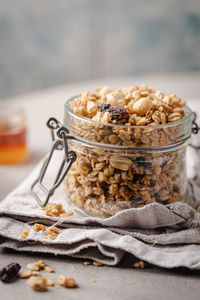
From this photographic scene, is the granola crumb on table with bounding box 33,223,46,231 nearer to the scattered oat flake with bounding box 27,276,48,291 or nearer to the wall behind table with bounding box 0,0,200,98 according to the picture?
the scattered oat flake with bounding box 27,276,48,291

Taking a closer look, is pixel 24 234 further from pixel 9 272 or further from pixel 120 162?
pixel 120 162

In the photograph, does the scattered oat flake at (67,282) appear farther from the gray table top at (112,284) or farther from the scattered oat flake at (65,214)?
the scattered oat flake at (65,214)

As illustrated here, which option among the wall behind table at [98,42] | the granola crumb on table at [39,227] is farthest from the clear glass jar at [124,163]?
the wall behind table at [98,42]

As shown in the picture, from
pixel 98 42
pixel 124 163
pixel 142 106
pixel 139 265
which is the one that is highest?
pixel 142 106

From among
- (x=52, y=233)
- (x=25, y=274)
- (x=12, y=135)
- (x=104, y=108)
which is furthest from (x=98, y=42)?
(x=25, y=274)

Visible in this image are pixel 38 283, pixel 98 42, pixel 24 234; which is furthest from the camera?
pixel 98 42

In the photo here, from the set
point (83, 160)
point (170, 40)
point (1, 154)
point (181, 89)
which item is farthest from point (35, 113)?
point (170, 40)

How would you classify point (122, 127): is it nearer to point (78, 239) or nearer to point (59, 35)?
point (78, 239)
